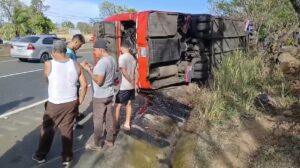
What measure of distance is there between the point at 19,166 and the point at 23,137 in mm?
1303

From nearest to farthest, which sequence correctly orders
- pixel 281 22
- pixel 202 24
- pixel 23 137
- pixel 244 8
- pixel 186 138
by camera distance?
pixel 186 138
pixel 23 137
pixel 202 24
pixel 281 22
pixel 244 8

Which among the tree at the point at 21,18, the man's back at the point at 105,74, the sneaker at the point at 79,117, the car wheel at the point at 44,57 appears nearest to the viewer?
the man's back at the point at 105,74

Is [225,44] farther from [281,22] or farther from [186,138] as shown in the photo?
[186,138]

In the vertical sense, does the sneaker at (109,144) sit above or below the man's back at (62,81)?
below

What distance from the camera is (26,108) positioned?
28.5 ft

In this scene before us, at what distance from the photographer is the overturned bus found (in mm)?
8844

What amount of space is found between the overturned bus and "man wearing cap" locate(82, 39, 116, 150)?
3.43 m

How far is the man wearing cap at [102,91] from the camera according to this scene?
527 centimetres

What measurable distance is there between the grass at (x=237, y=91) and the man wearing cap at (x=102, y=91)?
1.72 m

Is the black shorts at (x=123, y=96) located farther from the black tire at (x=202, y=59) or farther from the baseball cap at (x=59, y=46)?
the black tire at (x=202, y=59)

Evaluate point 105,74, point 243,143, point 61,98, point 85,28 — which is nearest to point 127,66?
point 105,74

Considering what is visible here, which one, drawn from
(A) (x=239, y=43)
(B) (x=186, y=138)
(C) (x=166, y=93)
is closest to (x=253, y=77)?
(C) (x=166, y=93)

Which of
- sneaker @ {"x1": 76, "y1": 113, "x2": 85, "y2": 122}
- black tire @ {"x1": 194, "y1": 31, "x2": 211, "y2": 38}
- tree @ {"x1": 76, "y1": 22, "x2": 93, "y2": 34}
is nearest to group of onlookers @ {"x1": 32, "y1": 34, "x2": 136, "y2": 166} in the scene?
sneaker @ {"x1": 76, "y1": 113, "x2": 85, "y2": 122}

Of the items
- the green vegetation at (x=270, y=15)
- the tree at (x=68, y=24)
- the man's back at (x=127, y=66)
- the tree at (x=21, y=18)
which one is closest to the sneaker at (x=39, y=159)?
the man's back at (x=127, y=66)
